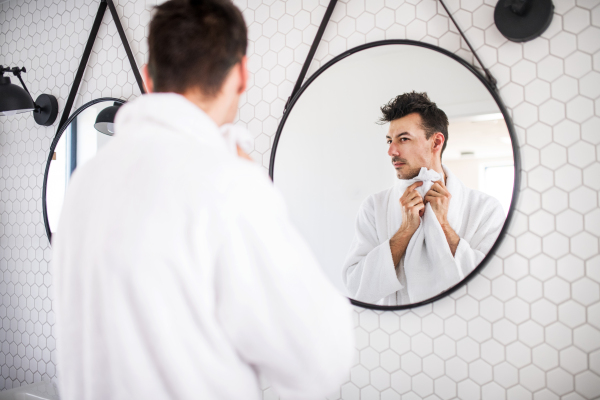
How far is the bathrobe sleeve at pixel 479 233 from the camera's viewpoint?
1008mm

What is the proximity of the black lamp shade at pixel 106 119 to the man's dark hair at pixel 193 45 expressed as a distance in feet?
3.32

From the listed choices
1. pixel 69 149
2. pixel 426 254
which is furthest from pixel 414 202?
pixel 69 149

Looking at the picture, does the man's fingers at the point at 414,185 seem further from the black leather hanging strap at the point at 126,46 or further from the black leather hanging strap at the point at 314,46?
the black leather hanging strap at the point at 126,46

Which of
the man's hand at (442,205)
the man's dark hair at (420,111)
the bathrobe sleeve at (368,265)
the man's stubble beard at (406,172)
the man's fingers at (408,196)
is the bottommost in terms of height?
the bathrobe sleeve at (368,265)

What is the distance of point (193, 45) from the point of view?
0.58 m

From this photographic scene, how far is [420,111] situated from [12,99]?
1.40m

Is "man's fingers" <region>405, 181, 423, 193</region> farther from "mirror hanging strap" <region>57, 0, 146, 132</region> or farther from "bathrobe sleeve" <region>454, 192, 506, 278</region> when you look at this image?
"mirror hanging strap" <region>57, 0, 146, 132</region>

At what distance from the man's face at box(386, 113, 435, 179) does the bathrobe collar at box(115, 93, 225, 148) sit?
664mm

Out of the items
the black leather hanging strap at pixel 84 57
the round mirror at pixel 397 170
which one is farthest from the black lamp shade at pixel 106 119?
the round mirror at pixel 397 170

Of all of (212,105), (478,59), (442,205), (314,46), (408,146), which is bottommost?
(442,205)

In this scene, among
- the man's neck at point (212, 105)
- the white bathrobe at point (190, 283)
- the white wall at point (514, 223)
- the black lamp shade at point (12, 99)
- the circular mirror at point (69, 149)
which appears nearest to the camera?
the white bathrobe at point (190, 283)

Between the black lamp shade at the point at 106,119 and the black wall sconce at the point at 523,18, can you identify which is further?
the black lamp shade at the point at 106,119

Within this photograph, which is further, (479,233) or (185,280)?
(479,233)

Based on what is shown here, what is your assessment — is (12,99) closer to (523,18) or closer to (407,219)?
(407,219)
